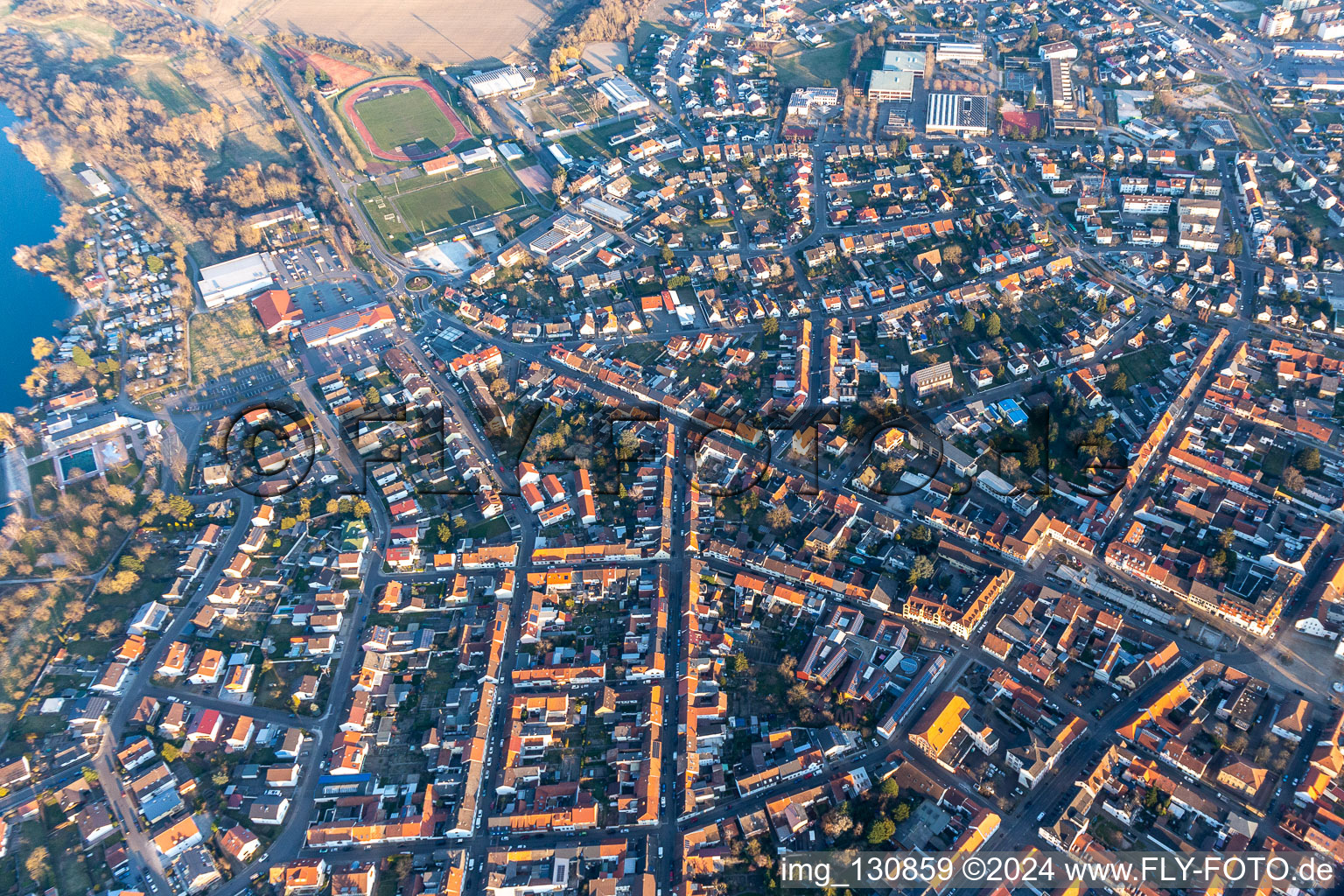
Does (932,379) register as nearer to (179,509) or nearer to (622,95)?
(179,509)

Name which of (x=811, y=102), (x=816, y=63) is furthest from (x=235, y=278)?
(x=816, y=63)

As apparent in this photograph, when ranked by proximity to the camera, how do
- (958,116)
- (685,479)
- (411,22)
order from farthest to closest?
(411,22)
(958,116)
(685,479)

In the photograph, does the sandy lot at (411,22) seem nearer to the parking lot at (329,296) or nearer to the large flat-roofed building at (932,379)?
the parking lot at (329,296)

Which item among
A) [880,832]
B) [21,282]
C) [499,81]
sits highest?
[499,81]

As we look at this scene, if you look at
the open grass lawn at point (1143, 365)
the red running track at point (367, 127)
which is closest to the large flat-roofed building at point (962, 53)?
the open grass lawn at point (1143, 365)

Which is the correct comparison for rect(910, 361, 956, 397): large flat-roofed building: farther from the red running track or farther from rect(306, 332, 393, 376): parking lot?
the red running track
